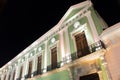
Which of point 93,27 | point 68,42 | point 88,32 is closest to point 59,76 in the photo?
point 68,42

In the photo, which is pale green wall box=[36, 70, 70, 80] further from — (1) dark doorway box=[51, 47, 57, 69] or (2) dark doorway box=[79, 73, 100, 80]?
(2) dark doorway box=[79, 73, 100, 80]

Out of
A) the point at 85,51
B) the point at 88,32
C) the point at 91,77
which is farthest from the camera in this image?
the point at 88,32

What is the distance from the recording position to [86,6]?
1159 cm

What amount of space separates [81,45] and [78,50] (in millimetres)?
551

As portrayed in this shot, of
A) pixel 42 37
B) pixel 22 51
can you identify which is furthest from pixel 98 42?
pixel 22 51

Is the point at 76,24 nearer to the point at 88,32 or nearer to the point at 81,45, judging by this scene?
the point at 88,32

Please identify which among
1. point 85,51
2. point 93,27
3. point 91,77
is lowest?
point 91,77

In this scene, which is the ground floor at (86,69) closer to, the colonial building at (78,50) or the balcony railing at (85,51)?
the colonial building at (78,50)

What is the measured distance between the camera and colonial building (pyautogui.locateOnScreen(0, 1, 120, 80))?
852 cm

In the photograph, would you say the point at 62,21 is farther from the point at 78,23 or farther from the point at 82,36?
the point at 82,36

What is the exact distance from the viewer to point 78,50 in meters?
10.6

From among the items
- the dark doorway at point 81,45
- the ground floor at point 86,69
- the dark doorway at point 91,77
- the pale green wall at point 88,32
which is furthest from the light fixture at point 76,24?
the dark doorway at point 91,77

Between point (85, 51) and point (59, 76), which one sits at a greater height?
point (85, 51)

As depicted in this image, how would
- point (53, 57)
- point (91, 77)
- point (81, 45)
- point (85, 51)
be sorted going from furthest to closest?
point (53, 57) < point (81, 45) < point (85, 51) < point (91, 77)
